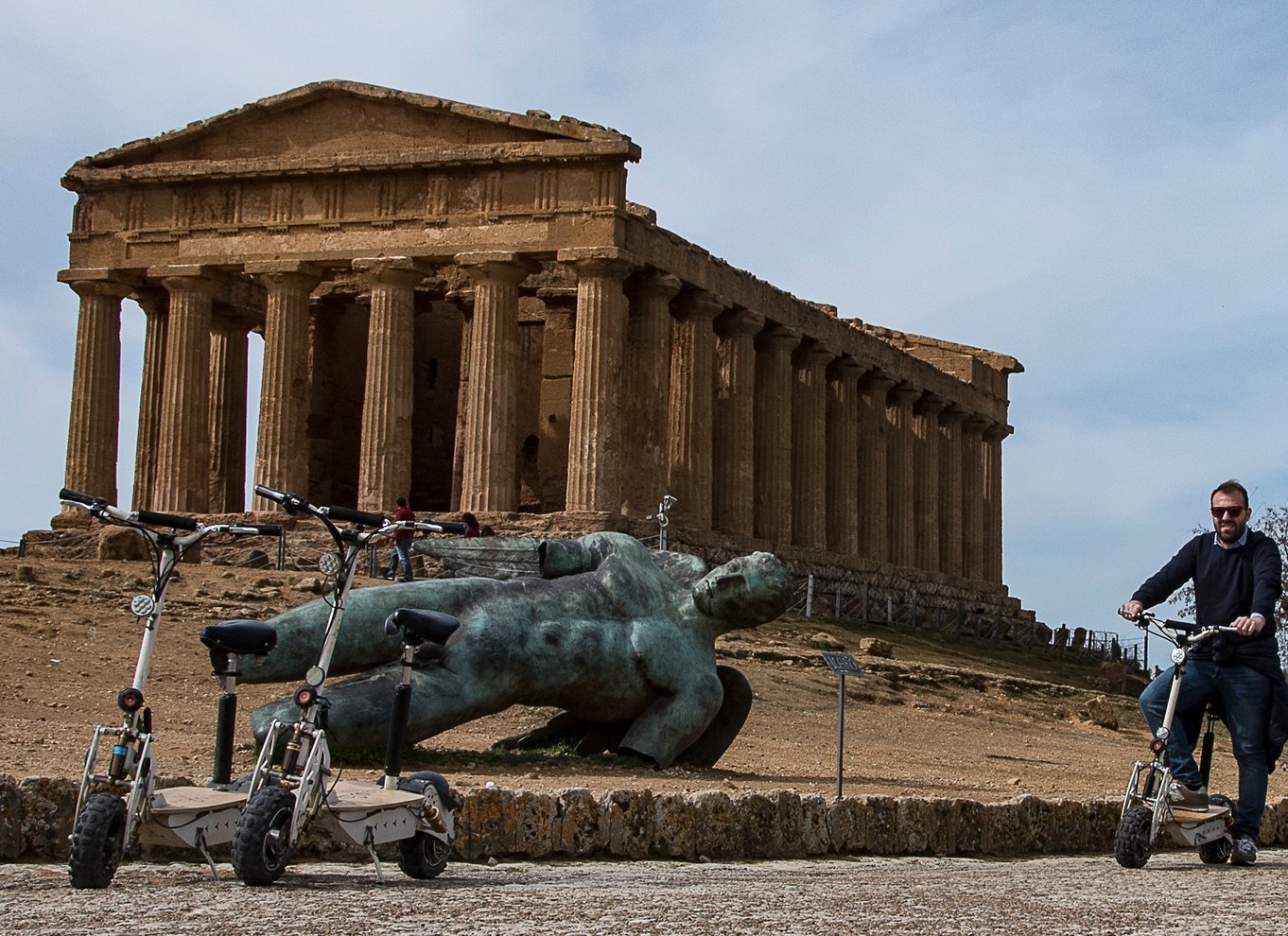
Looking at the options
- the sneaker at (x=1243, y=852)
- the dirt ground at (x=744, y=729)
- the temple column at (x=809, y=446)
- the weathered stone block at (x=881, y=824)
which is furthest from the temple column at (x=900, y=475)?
the sneaker at (x=1243, y=852)

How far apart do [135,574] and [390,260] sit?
1374cm

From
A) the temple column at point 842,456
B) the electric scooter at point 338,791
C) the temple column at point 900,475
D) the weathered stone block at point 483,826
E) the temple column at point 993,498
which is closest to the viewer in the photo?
the electric scooter at point 338,791

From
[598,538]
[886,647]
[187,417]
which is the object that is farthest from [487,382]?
[598,538]

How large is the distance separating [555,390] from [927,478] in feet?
51.5

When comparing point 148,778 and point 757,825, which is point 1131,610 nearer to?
point 757,825

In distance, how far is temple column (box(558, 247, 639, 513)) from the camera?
4300 cm

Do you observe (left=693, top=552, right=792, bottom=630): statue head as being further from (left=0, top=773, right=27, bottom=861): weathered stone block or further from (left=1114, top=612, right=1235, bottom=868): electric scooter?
(left=0, top=773, right=27, bottom=861): weathered stone block

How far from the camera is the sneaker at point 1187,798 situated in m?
11.9

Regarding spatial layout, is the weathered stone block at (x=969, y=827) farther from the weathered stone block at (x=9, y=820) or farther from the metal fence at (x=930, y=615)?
the metal fence at (x=930, y=615)

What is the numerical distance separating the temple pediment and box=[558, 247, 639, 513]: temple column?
→ 2.21 metres

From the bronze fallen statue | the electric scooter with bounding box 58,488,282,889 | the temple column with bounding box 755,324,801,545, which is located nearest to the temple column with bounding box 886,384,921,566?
the temple column with bounding box 755,324,801,545

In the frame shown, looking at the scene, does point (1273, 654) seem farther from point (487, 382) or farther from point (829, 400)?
point (829, 400)

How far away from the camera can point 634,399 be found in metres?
45.8

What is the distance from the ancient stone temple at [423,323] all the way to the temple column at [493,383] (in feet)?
0.16
